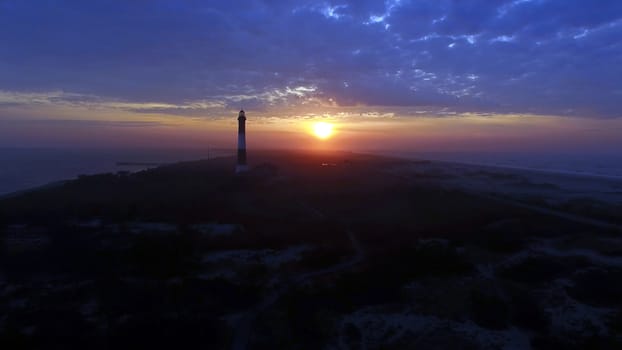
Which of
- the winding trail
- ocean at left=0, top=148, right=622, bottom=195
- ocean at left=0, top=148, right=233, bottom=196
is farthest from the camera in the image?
ocean at left=0, top=148, right=622, bottom=195

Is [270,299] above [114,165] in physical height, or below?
above

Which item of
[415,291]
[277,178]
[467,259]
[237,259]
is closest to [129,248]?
[237,259]

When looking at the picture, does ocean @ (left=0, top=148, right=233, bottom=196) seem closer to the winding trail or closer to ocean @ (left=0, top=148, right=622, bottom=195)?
ocean @ (left=0, top=148, right=622, bottom=195)

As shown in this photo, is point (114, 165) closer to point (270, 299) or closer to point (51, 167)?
point (51, 167)

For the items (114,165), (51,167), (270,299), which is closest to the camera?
(270,299)

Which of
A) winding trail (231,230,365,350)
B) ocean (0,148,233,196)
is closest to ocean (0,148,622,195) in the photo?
ocean (0,148,233,196)

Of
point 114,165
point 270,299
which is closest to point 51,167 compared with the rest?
point 114,165

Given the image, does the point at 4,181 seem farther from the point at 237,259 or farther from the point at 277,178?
the point at 237,259

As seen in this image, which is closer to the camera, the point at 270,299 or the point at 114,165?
the point at 270,299
